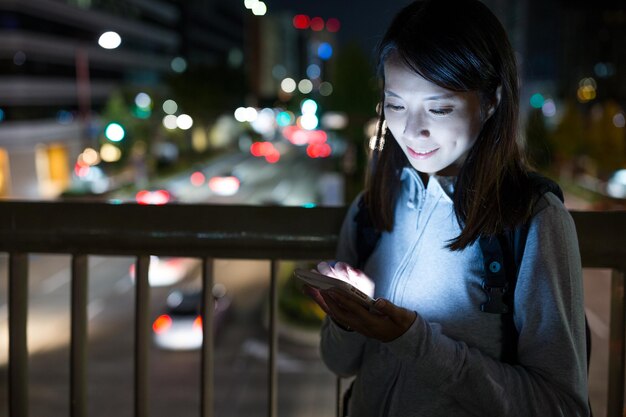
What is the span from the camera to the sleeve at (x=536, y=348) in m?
1.62

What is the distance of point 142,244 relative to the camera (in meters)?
2.58

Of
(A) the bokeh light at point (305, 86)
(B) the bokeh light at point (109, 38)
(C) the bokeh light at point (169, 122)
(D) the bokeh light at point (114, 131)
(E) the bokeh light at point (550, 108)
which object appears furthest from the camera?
(A) the bokeh light at point (305, 86)

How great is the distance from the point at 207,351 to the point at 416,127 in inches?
47.7

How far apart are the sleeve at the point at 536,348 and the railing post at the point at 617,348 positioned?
72 centimetres

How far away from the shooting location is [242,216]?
2557mm

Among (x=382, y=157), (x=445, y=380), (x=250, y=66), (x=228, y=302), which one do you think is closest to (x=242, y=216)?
(x=382, y=157)

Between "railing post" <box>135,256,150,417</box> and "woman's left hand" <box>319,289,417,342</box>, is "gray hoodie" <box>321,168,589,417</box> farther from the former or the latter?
"railing post" <box>135,256,150,417</box>

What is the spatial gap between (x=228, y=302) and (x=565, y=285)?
1706 centimetres

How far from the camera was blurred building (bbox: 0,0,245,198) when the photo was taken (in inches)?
1405

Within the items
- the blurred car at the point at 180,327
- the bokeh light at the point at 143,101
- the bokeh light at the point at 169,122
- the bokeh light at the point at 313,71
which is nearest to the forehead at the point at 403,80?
the blurred car at the point at 180,327

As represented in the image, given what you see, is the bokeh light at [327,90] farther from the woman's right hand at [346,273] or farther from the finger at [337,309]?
the finger at [337,309]

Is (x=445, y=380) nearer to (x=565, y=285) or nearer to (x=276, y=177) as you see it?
(x=565, y=285)

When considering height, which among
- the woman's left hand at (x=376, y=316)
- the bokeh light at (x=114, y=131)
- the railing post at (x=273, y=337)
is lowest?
the railing post at (x=273, y=337)

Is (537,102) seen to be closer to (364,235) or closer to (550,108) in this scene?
(364,235)
